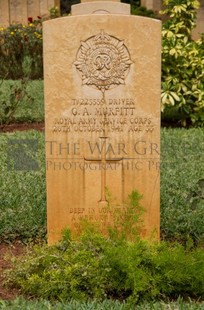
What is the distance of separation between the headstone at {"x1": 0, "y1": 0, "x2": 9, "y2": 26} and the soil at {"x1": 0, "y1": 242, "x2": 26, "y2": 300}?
34.9ft

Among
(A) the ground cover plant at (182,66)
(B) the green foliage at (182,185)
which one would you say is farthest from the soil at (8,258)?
(A) the ground cover plant at (182,66)

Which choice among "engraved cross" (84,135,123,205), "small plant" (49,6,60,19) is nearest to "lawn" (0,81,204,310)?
"engraved cross" (84,135,123,205)

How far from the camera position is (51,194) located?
13.7 feet

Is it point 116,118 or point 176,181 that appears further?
point 176,181

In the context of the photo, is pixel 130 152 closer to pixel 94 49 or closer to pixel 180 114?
pixel 94 49

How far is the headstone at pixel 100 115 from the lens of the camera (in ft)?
13.0

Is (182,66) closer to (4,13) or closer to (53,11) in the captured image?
(53,11)

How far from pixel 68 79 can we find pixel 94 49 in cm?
26

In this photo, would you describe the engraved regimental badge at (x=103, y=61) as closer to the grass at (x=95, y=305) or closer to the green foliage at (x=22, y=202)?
the green foliage at (x=22, y=202)

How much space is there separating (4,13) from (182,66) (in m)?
6.88

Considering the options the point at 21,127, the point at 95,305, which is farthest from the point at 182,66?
the point at 95,305

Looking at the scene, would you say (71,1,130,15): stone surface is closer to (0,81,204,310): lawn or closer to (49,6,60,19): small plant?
(0,81,204,310): lawn

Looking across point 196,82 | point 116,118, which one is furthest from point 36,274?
point 196,82

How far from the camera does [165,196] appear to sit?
5.05 m
